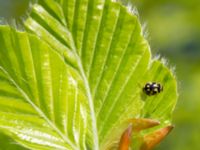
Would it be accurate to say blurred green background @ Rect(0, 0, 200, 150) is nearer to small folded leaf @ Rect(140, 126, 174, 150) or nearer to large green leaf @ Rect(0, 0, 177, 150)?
large green leaf @ Rect(0, 0, 177, 150)

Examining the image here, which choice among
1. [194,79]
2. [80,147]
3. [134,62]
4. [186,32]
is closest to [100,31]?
[134,62]

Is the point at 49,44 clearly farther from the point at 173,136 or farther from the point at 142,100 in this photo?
the point at 173,136

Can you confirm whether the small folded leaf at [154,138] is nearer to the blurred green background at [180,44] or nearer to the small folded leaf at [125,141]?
the small folded leaf at [125,141]

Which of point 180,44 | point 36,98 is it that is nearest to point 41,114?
point 36,98

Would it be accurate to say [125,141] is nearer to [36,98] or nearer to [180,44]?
[36,98]

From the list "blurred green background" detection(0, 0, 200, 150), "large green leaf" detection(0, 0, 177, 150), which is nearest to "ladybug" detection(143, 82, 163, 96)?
"large green leaf" detection(0, 0, 177, 150)

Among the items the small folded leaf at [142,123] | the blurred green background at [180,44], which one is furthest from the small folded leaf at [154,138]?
the blurred green background at [180,44]
